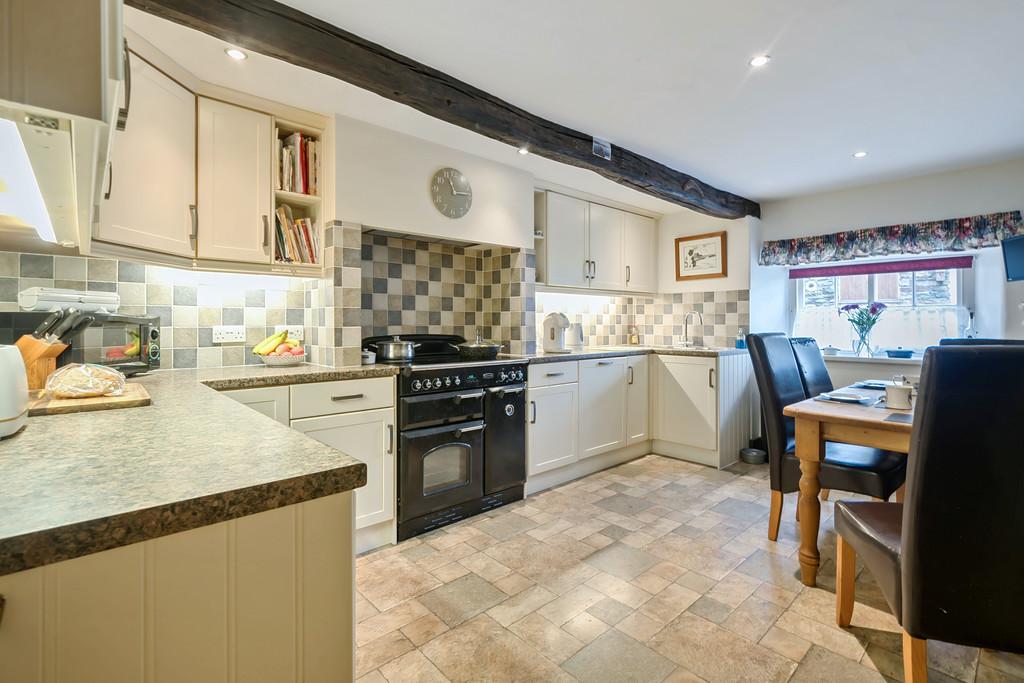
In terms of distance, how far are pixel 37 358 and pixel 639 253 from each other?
4118 mm

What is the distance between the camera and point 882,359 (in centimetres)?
368

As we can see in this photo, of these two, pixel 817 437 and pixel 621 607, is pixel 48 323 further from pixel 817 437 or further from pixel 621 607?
pixel 817 437

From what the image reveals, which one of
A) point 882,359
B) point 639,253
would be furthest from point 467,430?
point 882,359

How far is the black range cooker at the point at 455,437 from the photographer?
246cm

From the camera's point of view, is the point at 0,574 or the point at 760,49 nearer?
the point at 0,574

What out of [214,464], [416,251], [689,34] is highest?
[689,34]

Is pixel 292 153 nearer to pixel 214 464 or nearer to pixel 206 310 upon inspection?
pixel 206 310

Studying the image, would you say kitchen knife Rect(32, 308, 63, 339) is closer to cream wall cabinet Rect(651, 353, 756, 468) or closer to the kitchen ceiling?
the kitchen ceiling

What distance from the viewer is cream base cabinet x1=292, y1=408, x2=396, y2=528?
2227mm

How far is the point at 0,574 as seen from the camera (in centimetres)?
48

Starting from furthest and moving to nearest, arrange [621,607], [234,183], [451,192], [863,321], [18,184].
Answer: [863,321] → [451,192] → [234,183] → [621,607] → [18,184]

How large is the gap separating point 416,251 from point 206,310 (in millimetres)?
1299

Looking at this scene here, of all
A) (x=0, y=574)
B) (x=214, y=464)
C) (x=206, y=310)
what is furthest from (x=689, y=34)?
(x=206, y=310)

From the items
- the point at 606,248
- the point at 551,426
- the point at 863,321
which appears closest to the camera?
the point at 551,426
